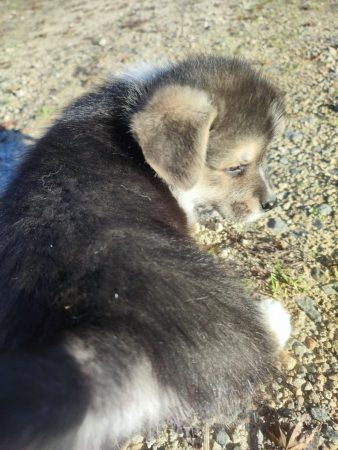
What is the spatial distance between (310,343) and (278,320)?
277mm

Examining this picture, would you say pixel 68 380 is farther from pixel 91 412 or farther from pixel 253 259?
pixel 253 259

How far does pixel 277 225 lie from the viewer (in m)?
4.09

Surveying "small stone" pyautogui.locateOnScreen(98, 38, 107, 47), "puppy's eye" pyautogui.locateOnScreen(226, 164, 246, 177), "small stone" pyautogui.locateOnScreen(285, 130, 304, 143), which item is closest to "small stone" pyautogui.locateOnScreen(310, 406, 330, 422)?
"puppy's eye" pyautogui.locateOnScreen(226, 164, 246, 177)

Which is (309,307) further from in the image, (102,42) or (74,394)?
(102,42)

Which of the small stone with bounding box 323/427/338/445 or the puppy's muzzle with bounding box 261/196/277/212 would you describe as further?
the puppy's muzzle with bounding box 261/196/277/212

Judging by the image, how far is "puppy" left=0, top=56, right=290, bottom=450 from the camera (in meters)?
1.92

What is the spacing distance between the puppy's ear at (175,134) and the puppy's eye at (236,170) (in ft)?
1.63

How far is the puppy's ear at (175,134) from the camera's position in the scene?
293 centimetres

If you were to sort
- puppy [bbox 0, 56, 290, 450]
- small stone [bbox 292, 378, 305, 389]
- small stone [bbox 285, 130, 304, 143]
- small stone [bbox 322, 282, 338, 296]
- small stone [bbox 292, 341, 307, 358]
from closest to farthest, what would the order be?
1. puppy [bbox 0, 56, 290, 450]
2. small stone [bbox 292, 378, 305, 389]
3. small stone [bbox 292, 341, 307, 358]
4. small stone [bbox 322, 282, 338, 296]
5. small stone [bbox 285, 130, 304, 143]

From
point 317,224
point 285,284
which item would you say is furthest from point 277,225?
point 285,284

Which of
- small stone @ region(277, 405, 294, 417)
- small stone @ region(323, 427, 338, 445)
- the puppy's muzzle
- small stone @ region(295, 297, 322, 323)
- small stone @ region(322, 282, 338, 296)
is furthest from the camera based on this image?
the puppy's muzzle

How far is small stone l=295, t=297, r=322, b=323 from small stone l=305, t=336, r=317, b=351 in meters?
0.16

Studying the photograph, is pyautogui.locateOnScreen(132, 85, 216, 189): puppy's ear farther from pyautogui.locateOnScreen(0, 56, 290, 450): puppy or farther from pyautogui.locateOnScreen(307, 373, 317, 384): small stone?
pyautogui.locateOnScreen(307, 373, 317, 384): small stone

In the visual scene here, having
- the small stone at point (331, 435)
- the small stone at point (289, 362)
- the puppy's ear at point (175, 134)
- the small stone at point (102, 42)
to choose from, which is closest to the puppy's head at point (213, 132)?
the puppy's ear at point (175, 134)
